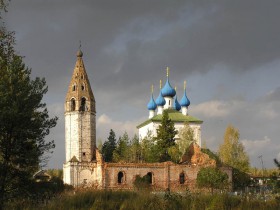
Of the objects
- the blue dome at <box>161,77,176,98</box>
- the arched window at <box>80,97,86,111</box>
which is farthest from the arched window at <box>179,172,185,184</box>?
the blue dome at <box>161,77,176,98</box>

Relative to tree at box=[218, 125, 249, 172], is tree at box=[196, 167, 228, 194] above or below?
below

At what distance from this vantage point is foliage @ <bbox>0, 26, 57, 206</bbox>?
19141mm

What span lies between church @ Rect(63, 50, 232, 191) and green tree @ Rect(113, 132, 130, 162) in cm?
467

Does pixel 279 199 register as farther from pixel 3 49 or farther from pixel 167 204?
pixel 3 49

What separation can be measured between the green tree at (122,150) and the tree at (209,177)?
28.3 feet

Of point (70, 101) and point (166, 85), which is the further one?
point (166, 85)

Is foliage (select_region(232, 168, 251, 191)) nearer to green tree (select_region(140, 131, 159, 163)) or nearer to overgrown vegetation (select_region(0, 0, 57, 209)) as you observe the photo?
green tree (select_region(140, 131, 159, 163))

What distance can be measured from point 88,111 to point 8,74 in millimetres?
24526

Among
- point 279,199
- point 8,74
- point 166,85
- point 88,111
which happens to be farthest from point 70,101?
point 279,199

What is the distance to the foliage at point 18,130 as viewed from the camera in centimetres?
1914

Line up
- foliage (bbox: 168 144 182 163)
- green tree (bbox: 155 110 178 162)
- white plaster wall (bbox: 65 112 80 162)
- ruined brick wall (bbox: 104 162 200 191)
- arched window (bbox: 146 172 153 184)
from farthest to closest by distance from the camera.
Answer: green tree (bbox: 155 110 178 162), foliage (bbox: 168 144 182 163), white plaster wall (bbox: 65 112 80 162), arched window (bbox: 146 172 153 184), ruined brick wall (bbox: 104 162 200 191)

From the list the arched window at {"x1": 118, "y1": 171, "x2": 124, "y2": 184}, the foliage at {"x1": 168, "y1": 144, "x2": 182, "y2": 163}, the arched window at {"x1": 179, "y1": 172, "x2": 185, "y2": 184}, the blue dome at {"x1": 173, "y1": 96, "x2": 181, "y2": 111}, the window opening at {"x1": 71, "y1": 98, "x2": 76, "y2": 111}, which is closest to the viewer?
the arched window at {"x1": 118, "y1": 171, "x2": 124, "y2": 184}

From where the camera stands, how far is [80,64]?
149 ft

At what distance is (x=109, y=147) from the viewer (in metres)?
53.7
